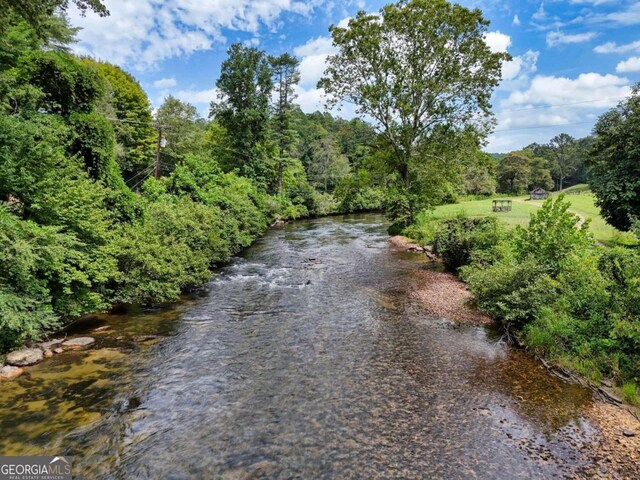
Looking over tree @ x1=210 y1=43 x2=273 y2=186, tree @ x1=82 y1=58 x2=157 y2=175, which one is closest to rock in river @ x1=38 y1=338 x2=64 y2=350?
tree @ x1=210 y1=43 x2=273 y2=186

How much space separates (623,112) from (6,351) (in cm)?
2341

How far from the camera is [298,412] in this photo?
20.9 feet

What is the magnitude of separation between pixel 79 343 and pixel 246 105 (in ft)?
114

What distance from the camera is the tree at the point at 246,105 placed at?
123ft

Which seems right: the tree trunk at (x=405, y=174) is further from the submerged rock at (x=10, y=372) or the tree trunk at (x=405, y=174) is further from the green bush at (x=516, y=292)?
the submerged rock at (x=10, y=372)

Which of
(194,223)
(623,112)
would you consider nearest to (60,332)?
(194,223)

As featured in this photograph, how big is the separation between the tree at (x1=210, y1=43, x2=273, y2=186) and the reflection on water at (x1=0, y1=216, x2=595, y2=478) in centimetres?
2986

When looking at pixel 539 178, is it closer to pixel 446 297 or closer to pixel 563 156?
pixel 563 156

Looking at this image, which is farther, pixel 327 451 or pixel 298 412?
pixel 298 412

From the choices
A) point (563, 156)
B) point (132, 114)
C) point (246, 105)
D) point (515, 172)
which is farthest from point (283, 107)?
point (563, 156)

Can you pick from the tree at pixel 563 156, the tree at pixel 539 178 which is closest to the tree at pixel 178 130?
the tree at pixel 539 178

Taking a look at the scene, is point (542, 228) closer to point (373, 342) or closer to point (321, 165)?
point (373, 342)

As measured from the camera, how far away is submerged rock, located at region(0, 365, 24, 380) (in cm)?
711

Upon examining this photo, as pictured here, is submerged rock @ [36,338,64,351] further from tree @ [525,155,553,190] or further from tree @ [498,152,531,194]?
tree @ [525,155,553,190]
